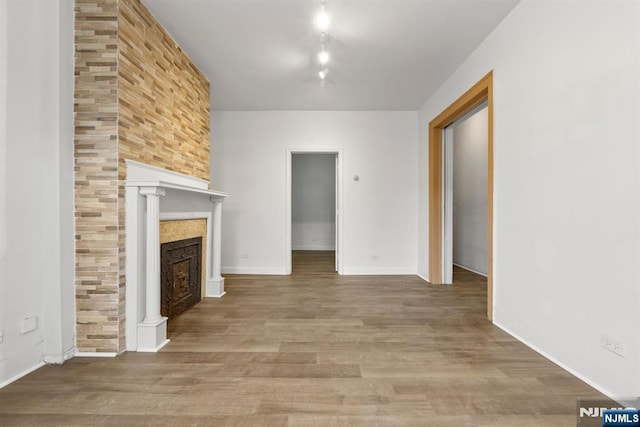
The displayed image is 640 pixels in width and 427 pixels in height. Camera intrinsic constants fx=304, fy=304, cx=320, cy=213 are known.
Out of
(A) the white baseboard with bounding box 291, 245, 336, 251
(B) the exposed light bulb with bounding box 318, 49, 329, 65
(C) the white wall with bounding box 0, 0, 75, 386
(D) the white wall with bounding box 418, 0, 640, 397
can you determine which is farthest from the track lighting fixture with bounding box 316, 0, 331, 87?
(A) the white baseboard with bounding box 291, 245, 336, 251

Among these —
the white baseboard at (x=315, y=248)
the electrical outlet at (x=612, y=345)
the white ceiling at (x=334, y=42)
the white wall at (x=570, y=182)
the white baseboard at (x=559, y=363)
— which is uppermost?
the white ceiling at (x=334, y=42)

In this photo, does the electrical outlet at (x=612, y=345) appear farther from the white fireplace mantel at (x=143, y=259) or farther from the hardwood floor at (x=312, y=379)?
the white fireplace mantel at (x=143, y=259)

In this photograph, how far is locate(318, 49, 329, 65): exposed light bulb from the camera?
10.6 feet

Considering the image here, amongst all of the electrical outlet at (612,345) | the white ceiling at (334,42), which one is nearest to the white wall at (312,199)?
the white ceiling at (334,42)

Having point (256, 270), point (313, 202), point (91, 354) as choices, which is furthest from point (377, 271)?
point (313, 202)

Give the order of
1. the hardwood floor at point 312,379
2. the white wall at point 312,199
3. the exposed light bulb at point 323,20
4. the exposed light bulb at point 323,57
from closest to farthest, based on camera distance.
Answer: the hardwood floor at point 312,379, the exposed light bulb at point 323,20, the exposed light bulb at point 323,57, the white wall at point 312,199

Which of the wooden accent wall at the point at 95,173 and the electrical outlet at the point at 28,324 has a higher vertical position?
the wooden accent wall at the point at 95,173

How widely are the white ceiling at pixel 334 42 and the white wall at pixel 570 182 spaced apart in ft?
1.71

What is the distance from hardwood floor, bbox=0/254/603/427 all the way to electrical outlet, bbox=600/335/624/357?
280mm

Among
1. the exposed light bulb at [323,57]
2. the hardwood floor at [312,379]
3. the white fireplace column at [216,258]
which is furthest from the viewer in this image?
the white fireplace column at [216,258]

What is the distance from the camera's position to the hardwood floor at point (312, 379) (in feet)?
5.16

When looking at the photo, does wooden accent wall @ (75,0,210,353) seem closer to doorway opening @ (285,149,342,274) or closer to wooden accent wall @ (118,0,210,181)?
wooden accent wall @ (118,0,210,181)

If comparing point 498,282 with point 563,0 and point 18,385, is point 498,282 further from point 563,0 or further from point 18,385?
point 18,385

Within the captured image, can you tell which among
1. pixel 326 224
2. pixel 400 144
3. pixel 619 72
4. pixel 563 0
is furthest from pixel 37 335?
pixel 326 224
